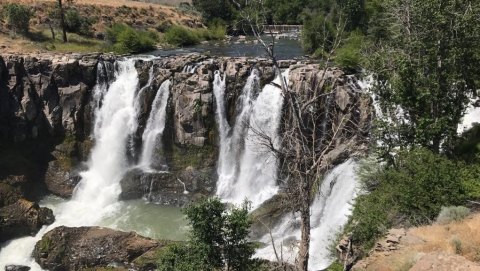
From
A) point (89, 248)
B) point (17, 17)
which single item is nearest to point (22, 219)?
point (89, 248)

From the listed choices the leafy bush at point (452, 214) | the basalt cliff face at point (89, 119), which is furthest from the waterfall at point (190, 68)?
the leafy bush at point (452, 214)

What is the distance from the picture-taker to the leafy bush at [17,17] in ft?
158

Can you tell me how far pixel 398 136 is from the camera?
21.2 meters

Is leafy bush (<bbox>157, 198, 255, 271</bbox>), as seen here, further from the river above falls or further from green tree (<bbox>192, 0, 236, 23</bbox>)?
green tree (<bbox>192, 0, 236, 23</bbox>)

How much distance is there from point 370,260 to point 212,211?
22.6 feet

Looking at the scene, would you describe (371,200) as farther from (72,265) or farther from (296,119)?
(72,265)

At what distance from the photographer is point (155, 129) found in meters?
35.6

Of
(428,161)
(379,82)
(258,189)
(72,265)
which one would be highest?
(379,82)

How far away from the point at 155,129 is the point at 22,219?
10.9 meters

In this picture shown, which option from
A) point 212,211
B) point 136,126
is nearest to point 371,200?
point 212,211

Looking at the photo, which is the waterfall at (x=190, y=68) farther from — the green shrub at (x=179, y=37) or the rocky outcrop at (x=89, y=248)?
the green shrub at (x=179, y=37)

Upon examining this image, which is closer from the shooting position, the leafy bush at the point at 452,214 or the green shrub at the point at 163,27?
the leafy bush at the point at 452,214

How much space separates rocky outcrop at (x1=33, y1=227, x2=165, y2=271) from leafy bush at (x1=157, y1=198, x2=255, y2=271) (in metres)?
7.30

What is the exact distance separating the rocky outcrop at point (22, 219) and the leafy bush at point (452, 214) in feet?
80.7
